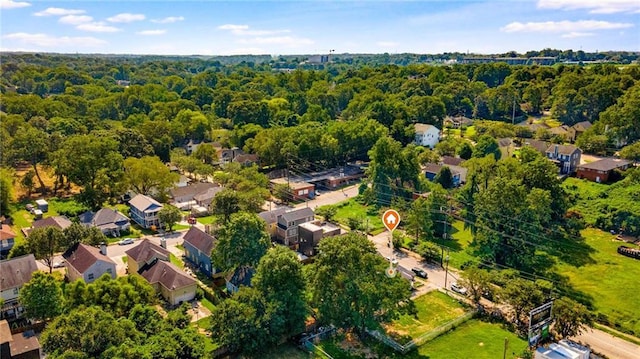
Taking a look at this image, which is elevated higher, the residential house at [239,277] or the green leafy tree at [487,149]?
the green leafy tree at [487,149]

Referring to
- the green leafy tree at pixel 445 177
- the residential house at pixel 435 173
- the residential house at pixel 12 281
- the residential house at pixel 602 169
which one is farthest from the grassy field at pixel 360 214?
the residential house at pixel 602 169

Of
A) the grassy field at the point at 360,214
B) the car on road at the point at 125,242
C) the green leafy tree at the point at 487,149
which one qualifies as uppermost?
the green leafy tree at the point at 487,149

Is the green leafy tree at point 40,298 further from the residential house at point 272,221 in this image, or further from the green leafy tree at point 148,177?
the green leafy tree at point 148,177

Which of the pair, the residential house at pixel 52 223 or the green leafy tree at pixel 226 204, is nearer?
the green leafy tree at pixel 226 204

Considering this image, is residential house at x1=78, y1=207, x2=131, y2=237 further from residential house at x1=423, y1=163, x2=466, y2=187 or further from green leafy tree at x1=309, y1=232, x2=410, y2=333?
residential house at x1=423, y1=163, x2=466, y2=187

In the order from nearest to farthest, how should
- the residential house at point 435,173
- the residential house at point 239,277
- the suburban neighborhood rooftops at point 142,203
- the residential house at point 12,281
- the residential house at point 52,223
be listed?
the residential house at point 12,281 → the residential house at point 239,277 → the residential house at point 52,223 → the suburban neighborhood rooftops at point 142,203 → the residential house at point 435,173

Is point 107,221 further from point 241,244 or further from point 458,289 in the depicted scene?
point 458,289
